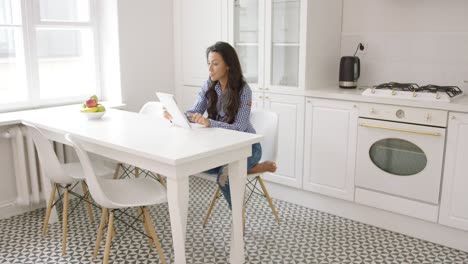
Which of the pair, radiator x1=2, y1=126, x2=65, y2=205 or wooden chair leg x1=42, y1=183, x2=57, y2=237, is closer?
wooden chair leg x1=42, y1=183, x2=57, y2=237

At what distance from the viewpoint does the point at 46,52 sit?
12.7 ft

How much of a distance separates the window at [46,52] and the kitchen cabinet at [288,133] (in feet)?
5.10

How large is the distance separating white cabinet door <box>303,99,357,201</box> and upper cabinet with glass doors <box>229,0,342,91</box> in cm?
28

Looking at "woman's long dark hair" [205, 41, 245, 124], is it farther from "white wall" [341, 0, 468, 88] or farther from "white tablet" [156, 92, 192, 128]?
"white wall" [341, 0, 468, 88]

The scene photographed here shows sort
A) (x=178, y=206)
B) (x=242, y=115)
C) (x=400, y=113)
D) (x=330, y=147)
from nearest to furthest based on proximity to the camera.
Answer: (x=178, y=206) → (x=242, y=115) → (x=400, y=113) → (x=330, y=147)

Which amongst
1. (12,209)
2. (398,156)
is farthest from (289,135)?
(12,209)

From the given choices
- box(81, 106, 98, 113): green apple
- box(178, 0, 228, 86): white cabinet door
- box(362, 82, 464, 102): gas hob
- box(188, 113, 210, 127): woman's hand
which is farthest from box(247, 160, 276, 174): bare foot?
box(178, 0, 228, 86): white cabinet door

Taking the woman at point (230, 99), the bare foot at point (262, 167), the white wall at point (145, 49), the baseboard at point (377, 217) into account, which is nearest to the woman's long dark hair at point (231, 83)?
the woman at point (230, 99)

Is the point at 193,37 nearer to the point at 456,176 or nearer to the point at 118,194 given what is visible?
the point at 118,194

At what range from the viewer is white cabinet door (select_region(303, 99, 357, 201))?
3473mm

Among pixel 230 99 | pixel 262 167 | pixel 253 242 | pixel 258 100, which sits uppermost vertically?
pixel 230 99

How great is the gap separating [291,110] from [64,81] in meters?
1.94

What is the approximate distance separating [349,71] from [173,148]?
73.5 inches

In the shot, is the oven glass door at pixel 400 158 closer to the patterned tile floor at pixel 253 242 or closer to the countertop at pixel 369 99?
the countertop at pixel 369 99
